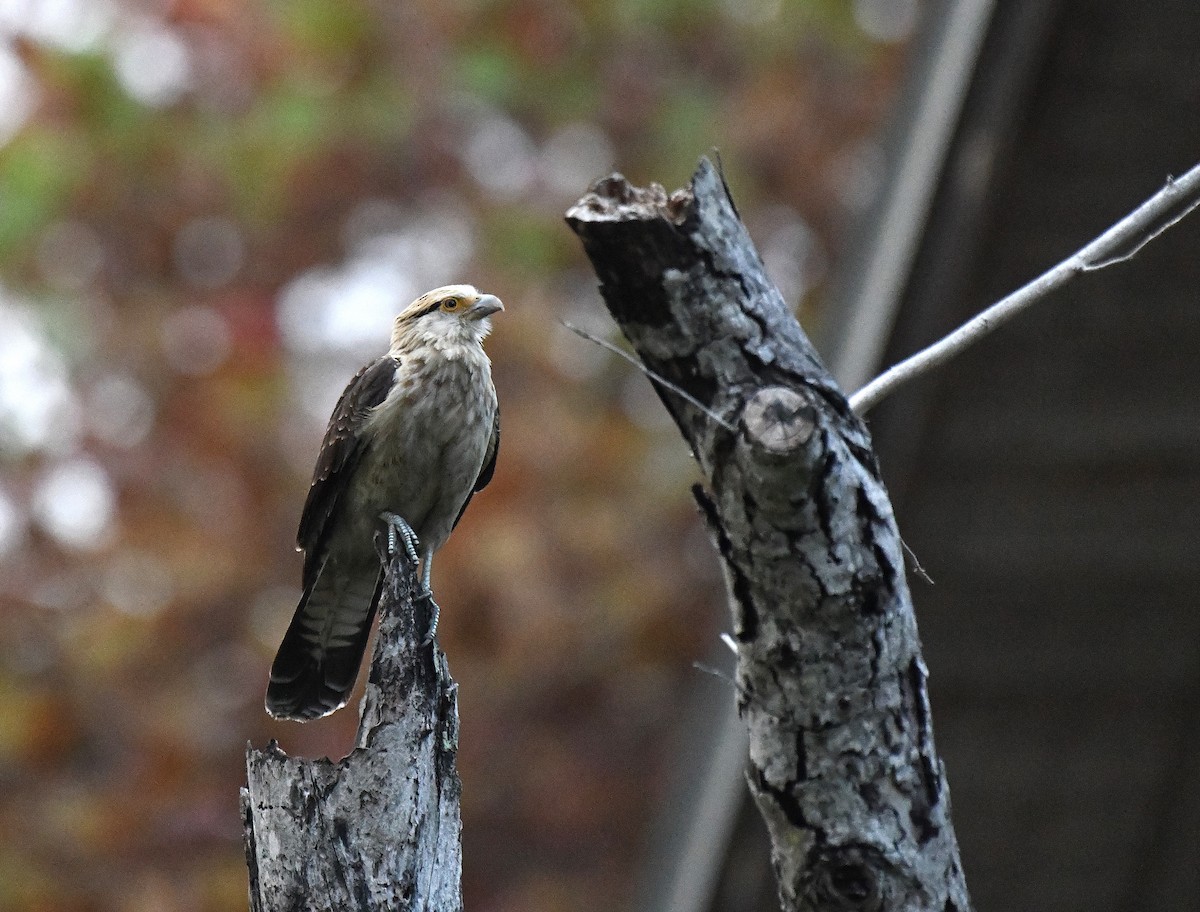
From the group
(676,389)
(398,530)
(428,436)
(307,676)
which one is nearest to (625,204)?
(676,389)

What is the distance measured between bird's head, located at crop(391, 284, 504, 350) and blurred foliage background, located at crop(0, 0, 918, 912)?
134 inches

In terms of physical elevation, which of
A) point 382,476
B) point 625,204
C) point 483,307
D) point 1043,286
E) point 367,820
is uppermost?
point 483,307

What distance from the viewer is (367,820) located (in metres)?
2.67

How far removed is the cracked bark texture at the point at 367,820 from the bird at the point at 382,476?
A: 1560mm

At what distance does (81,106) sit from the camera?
27.5ft

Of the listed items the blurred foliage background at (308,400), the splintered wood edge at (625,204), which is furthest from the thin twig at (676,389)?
the blurred foliage background at (308,400)

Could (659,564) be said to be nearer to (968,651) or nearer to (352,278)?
(352,278)

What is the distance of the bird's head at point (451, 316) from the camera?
4.57 meters

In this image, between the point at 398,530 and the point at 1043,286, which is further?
the point at 398,530

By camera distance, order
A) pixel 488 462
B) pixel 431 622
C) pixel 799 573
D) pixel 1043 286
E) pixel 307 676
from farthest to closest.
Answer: pixel 488 462 < pixel 307 676 < pixel 431 622 < pixel 1043 286 < pixel 799 573

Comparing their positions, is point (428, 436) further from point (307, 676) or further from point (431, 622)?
point (431, 622)

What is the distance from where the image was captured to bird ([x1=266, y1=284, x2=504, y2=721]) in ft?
14.5

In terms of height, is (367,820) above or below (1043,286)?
below

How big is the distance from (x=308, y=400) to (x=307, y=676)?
13.7 feet
